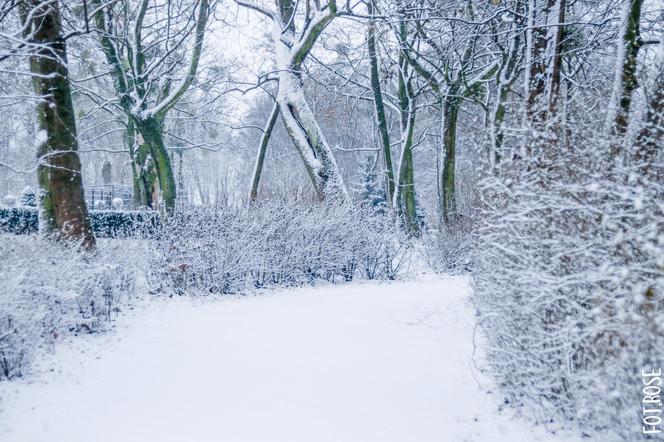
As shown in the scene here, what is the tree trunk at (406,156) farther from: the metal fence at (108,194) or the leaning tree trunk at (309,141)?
the metal fence at (108,194)

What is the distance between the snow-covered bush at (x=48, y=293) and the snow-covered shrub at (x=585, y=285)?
365cm

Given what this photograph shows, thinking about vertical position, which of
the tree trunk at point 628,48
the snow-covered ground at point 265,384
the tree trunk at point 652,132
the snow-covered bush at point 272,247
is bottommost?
the snow-covered ground at point 265,384

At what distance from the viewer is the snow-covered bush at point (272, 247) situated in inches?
279

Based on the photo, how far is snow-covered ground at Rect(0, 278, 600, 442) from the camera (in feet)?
10.1

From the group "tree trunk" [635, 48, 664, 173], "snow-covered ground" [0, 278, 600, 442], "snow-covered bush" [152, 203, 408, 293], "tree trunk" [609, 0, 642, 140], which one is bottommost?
"snow-covered ground" [0, 278, 600, 442]

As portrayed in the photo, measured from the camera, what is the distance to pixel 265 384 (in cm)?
385

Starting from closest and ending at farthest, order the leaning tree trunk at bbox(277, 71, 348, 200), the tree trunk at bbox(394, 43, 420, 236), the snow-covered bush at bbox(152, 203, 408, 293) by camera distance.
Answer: the snow-covered bush at bbox(152, 203, 408, 293), the leaning tree trunk at bbox(277, 71, 348, 200), the tree trunk at bbox(394, 43, 420, 236)

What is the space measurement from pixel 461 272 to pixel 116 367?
7.96 meters

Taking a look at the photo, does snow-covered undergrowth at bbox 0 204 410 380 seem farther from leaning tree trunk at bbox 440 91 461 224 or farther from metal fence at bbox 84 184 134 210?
metal fence at bbox 84 184 134 210

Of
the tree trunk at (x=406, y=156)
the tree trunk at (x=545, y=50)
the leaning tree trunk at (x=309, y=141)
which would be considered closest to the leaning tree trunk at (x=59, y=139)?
the leaning tree trunk at (x=309, y=141)

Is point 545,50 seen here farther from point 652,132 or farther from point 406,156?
point 406,156

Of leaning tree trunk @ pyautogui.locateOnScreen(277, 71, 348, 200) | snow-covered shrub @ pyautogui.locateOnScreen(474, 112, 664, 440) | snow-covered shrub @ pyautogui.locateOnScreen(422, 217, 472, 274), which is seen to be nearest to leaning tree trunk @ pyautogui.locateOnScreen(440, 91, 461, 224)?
snow-covered shrub @ pyautogui.locateOnScreen(422, 217, 472, 274)

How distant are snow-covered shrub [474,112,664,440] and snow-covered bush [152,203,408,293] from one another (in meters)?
4.82

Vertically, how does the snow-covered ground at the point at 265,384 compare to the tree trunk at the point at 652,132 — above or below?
below
